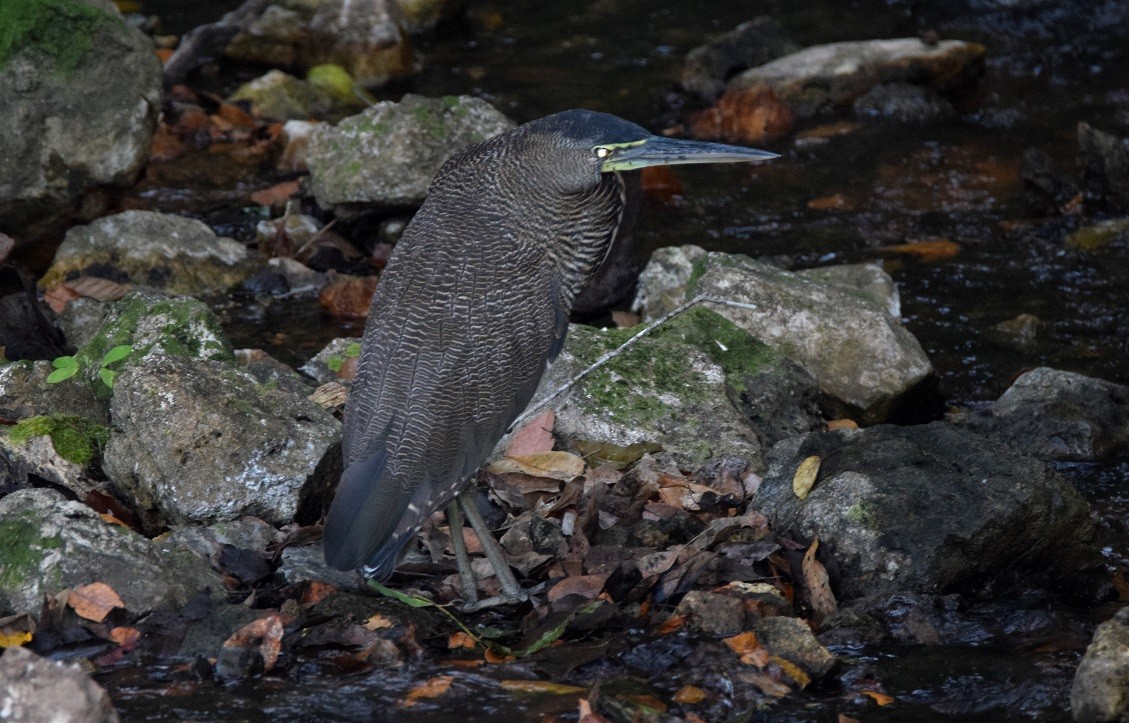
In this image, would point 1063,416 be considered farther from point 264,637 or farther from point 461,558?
point 264,637

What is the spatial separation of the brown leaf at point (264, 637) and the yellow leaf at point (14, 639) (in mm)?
619

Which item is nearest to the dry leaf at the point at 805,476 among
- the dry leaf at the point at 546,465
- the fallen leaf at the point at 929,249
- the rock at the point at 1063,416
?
the dry leaf at the point at 546,465

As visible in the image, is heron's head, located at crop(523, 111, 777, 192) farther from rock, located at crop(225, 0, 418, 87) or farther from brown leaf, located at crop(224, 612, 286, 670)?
A: rock, located at crop(225, 0, 418, 87)

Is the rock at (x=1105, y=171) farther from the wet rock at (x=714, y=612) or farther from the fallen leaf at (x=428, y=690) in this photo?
the fallen leaf at (x=428, y=690)

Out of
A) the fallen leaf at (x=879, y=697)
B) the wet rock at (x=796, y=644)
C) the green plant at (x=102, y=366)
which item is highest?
the green plant at (x=102, y=366)

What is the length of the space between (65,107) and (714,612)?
5.33 m

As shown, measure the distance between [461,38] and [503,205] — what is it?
8670mm

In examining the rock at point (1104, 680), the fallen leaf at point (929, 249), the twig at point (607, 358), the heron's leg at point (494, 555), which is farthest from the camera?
the fallen leaf at point (929, 249)

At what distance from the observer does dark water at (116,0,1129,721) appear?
4105mm

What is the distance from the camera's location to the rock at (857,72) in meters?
11.4

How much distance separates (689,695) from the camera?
411 centimetres

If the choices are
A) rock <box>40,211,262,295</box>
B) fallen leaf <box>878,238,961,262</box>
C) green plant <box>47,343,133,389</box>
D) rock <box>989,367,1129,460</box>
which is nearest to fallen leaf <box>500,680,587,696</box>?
green plant <box>47,343,133,389</box>

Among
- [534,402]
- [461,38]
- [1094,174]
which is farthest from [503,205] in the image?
[461,38]

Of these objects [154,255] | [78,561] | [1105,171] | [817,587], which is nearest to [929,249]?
[1105,171]
